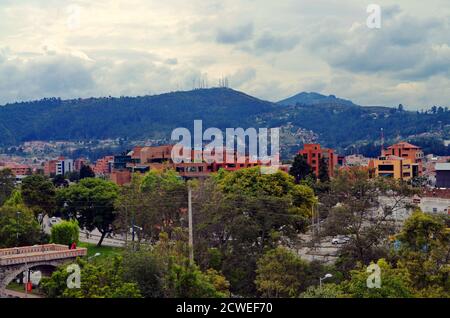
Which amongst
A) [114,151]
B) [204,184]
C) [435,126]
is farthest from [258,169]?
[435,126]

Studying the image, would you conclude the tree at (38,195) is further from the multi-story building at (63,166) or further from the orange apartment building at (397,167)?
the multi-story building at (63,166)

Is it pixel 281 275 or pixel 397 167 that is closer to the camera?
pixel 281 275

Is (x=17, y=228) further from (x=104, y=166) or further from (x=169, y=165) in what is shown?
(x=104, y=166)

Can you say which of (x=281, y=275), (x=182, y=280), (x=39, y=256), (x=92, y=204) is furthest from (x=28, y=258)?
(x=92, y=204)

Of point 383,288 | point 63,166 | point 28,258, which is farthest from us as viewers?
point 63,166

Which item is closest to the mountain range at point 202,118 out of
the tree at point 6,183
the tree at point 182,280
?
the tree at point 6,183

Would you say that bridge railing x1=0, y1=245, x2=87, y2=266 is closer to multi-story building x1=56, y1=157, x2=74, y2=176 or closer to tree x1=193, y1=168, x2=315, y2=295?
tree x1=193, y1=168, x2=315, y2=295

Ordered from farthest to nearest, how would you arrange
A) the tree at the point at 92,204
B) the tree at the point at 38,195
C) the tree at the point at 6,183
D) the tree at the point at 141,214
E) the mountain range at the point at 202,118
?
the mountain range at the point at 202,118 < the tree at the point at 6,183 < the tree at the point at 38,195 < the tree at the point at 92,204 < the tree at the point at 141,214
